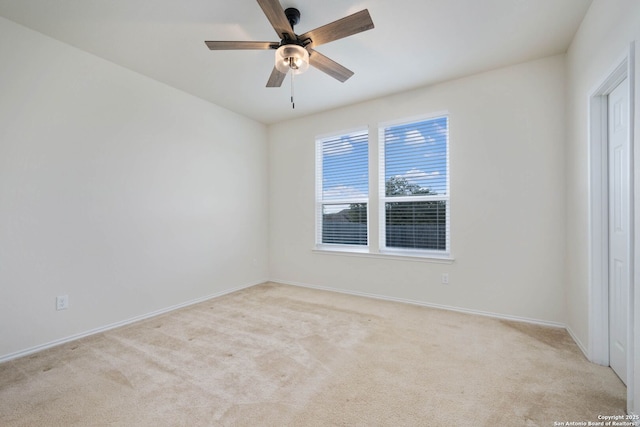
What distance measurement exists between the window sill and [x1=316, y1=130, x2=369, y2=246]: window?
102 millimetres

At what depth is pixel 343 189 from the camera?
4270mm

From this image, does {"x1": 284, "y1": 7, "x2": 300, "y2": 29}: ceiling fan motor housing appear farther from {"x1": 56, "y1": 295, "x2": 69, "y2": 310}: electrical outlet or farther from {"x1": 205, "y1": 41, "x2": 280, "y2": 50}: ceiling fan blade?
{"x1": 56, "y1": 295, "x2": 69, "y2": 310}: electrical outlet

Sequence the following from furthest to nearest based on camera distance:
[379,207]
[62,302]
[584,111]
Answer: [379,207]
[62,302]
[584,111]

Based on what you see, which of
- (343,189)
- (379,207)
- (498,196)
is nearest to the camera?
(498,196)

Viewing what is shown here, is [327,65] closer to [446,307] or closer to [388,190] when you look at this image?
[388,190]

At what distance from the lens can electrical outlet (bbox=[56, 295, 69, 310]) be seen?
2.52 metres

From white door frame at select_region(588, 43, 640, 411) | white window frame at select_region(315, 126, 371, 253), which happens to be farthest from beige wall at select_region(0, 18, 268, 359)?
white door frame at select_region(588, 43, 640, 411)

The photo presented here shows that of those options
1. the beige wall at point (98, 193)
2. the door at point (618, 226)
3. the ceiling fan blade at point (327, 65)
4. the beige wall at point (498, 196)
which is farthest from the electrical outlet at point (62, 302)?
the door at point (618, 226)

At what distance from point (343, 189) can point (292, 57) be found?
2430 millimetres

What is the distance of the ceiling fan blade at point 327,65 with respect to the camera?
218 centimetres

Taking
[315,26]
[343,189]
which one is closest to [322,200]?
[343,189]

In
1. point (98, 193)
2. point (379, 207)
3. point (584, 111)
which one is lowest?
point (379, 207)

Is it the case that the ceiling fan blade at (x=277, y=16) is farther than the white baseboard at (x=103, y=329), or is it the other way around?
the white baseboard at (x=103, y=329)

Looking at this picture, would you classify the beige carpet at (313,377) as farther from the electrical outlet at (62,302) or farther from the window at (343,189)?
the window at (343,189)
